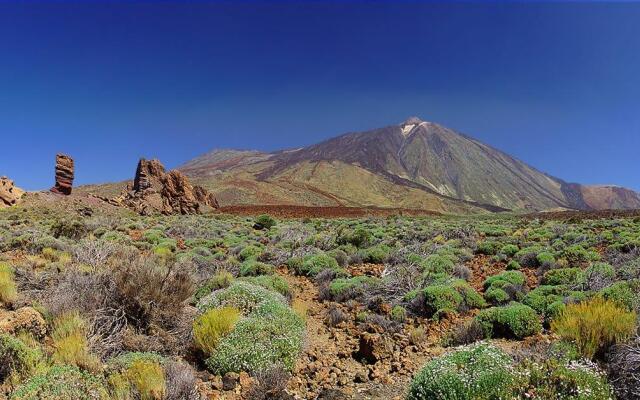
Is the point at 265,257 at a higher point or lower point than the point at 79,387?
higher

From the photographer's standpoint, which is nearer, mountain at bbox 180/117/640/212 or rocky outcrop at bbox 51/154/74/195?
rocky outcrop at bbox 51/154/74/195

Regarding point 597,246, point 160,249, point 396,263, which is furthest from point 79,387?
point 597,246

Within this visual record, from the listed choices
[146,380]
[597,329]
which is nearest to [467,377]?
[597,329]

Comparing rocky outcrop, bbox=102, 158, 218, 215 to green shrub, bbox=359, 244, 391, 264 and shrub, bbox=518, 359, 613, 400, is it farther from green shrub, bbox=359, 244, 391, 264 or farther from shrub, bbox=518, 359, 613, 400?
shrub, bbox=518, 359, 613, 400

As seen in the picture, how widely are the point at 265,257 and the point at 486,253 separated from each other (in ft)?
22.0

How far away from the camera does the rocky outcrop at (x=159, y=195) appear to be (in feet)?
120

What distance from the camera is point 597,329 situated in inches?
177

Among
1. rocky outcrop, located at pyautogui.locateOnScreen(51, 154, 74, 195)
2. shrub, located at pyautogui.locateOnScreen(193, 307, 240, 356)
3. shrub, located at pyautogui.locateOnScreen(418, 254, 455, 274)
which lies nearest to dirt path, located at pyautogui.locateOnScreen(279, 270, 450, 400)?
shrub, located at pyautogui.locateOnScreen(193, 307, 240, 356)

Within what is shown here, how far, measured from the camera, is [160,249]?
13.2 meters

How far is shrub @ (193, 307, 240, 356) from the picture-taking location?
527 cm

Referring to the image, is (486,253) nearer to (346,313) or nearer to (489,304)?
(489,304)

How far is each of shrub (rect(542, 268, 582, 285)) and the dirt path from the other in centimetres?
319

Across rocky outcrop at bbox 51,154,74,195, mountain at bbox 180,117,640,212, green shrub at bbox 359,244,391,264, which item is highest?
mountain at bbox 180,117,640,212

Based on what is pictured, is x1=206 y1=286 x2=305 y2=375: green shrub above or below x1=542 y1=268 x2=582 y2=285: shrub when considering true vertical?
below
